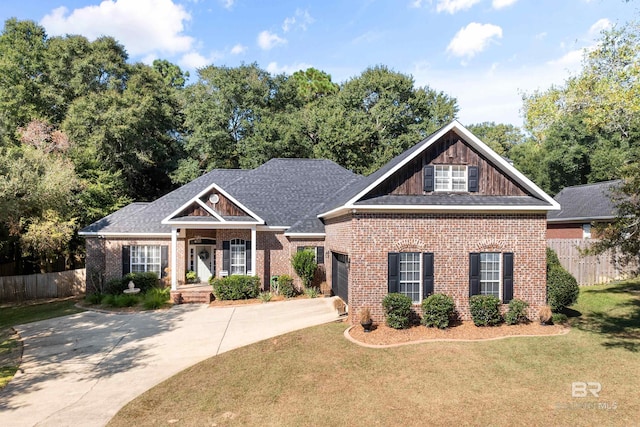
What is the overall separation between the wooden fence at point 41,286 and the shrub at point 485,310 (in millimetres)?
22128

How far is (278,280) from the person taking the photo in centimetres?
2069

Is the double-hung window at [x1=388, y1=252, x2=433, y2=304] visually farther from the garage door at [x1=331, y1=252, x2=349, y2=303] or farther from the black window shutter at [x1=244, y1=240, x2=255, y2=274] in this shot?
the black window shutter at [x1=244, y1=240, x2=255, y2=274]

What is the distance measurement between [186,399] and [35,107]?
36.3 metres

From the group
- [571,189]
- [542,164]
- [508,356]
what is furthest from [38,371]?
[542,164]

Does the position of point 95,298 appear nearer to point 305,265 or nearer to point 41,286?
point 41,286

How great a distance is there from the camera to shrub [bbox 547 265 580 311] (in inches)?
587

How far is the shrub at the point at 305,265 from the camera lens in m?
20.6

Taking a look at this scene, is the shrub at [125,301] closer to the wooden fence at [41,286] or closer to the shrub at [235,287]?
the shrub at [235,287]

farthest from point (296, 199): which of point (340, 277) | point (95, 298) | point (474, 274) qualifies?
point (474, 274)

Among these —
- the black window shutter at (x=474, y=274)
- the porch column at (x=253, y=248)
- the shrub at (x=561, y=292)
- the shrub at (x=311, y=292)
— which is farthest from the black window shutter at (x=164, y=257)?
the shrub at (x=561, y=292)

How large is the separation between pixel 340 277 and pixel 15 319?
574 inches

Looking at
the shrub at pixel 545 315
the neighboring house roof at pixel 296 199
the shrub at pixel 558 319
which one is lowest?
the shrub at pixel 558 319

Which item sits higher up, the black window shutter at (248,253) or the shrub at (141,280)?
the black window shutter at (248,253)

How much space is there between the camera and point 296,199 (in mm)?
24516
